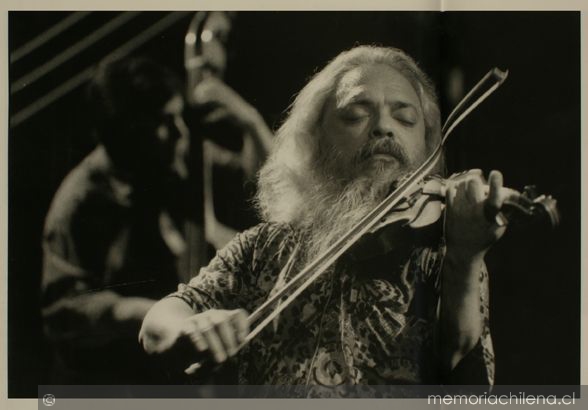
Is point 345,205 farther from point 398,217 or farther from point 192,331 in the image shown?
point 192,331

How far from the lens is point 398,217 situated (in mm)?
Result: 1503

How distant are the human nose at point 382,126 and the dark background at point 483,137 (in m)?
0.12

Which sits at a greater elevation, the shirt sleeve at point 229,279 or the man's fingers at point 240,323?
the shirt sleeve at point 229,279

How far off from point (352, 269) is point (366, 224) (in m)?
0.09

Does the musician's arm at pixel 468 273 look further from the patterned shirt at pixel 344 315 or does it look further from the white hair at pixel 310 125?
the white hair at pixel 310 125

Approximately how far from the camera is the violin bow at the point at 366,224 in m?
1.48

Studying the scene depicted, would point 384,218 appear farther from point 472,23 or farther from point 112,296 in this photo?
point 112,296

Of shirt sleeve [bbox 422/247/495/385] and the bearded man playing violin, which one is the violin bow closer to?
the bearded man playing violin

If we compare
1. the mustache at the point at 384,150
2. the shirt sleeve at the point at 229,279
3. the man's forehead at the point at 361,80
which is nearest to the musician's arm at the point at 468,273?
the mustache at the point at 384,150

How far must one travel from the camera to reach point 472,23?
1.49 m

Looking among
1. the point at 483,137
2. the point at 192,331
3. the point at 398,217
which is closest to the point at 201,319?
the point at 192,331

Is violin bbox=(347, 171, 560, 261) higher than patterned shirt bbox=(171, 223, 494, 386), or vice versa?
violin bbox=(347, 171, 560, 261)

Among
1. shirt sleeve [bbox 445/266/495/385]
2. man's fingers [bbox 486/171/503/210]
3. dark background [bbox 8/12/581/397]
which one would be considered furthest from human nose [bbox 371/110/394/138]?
shirt sleeve [bbox 445/266/495/385]

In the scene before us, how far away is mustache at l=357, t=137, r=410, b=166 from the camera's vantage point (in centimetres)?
150
